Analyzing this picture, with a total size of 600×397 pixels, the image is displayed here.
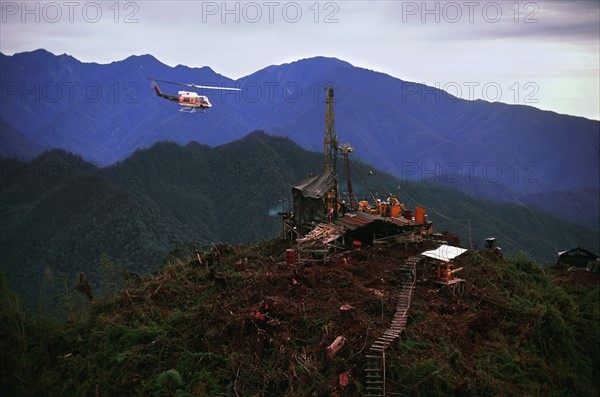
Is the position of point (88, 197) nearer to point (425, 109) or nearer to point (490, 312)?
point (490, 312)

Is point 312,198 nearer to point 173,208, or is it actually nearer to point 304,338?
point 304,338

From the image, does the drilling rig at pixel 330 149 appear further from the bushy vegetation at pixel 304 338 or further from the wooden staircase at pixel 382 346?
the wooden staircase at pixel 382 346

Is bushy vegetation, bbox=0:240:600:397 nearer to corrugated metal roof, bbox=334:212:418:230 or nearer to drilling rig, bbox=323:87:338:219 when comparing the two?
corrugated metal roof, bbox=334:212:418:230

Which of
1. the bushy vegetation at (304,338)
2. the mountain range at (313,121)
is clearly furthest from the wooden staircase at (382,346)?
the mountain range at (313,121)

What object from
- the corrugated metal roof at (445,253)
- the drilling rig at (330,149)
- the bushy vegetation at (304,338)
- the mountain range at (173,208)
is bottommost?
the mountain range at (173,208)

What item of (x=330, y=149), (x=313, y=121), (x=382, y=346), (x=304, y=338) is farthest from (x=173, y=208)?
(x=313, y=121)

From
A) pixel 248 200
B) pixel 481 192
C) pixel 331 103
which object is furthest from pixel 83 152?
pixel 331 103
